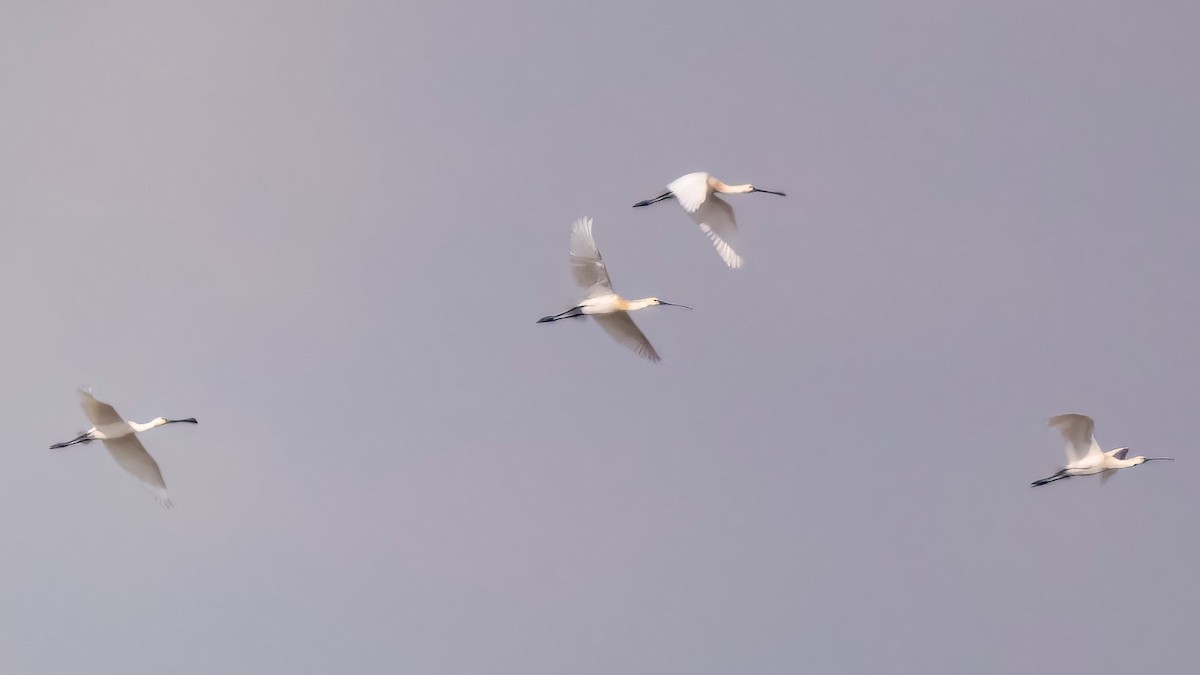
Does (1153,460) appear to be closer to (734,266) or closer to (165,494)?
(734,266)

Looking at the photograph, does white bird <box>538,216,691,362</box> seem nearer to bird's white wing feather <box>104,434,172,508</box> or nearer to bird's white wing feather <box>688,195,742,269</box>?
bird's white wing feather <box>688,195,742,269</box>

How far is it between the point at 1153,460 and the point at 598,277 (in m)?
12.1

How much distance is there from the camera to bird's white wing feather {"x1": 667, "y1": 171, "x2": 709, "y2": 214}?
5262cm

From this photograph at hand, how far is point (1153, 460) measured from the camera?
55656 millimetres

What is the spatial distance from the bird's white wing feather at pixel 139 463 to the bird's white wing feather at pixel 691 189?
37.7 ft

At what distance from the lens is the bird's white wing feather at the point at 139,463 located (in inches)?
2167

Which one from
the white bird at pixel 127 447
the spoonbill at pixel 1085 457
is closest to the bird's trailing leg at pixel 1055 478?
the spoonbill at pixel 1085 457

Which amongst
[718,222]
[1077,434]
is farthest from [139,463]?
[1077,434]

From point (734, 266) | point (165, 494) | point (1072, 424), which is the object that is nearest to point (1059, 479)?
point (1072, 424)

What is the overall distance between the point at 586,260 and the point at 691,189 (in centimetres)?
286

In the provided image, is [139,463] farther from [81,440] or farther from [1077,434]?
[1077,434]

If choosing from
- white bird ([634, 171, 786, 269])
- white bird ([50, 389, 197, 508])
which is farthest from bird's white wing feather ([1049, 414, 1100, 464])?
white bird ([50, 389, 197, 508])

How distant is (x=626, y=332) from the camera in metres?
53.3

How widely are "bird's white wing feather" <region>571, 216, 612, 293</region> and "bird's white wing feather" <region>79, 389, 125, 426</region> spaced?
31.0 ft
